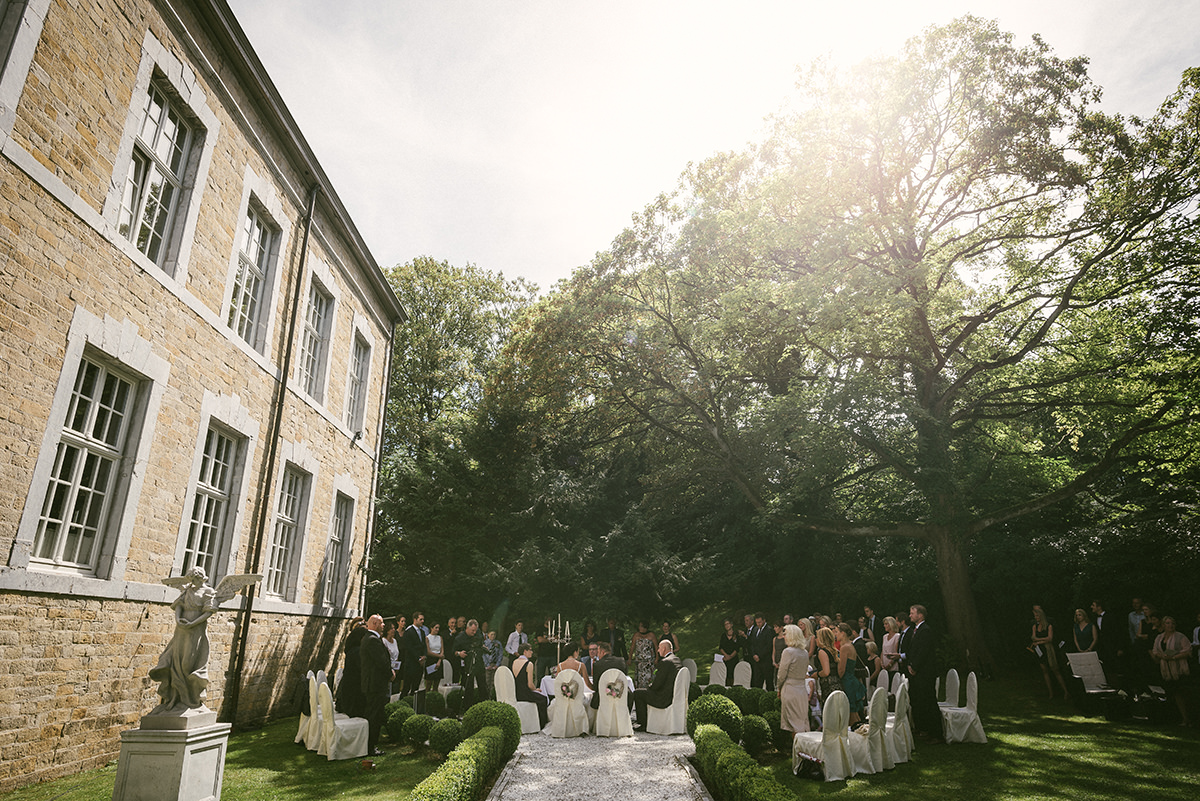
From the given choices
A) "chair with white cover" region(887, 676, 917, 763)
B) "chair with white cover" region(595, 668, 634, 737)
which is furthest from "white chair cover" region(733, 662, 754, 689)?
"chair with white cover" region(887, 676, 917, 763)

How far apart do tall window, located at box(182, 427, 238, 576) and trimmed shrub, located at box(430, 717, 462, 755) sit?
13.4 feet

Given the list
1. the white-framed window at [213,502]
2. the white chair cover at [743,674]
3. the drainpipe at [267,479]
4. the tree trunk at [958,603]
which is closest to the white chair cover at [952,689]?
the white chair cover at [743,674]

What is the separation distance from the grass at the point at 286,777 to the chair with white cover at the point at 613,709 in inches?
131

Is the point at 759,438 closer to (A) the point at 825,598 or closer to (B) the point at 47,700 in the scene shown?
(A) the point at 825,598

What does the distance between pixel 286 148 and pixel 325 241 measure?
2.25 metres

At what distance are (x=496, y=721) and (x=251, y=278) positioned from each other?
8029mm

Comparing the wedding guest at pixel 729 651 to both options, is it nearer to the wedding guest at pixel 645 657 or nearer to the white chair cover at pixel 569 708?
the wedding guest at pixel 645 657

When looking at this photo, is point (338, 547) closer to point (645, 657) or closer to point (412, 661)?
point (412, 661)

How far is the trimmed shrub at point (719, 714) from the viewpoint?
9266mm

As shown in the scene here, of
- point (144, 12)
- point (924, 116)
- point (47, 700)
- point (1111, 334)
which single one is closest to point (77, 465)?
point (47, 700)

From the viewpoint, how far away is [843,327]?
15.1m

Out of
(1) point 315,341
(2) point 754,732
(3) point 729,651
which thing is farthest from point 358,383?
(2) point 754,732

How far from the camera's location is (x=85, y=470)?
7.34m

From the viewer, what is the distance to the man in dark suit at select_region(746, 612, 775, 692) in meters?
13.5
